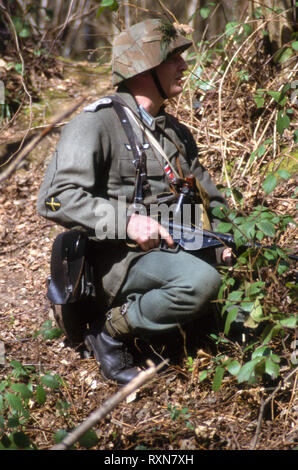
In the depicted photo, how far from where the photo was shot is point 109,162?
3.63 metres

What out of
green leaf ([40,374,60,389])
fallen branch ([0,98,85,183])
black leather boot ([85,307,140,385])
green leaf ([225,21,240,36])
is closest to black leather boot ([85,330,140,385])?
black leather boot ([85,307,140,385])

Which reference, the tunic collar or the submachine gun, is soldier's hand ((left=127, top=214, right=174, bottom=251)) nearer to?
the submachine gun

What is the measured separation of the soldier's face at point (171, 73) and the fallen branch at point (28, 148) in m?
2.65

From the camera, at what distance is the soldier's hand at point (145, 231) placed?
11.4ft

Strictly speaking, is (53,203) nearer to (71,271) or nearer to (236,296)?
(71,271)

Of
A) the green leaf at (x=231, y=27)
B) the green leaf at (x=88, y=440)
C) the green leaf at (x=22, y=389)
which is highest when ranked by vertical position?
the green leaf at (x=231, y=27)

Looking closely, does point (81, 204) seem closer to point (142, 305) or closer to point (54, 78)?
point (142, 305)

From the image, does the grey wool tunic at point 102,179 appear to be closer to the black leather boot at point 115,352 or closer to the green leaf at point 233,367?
the black leather boot at point 115,352

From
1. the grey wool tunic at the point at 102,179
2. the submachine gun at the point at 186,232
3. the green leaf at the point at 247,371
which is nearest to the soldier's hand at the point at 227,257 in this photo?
the submachine gun at the point at 186,232

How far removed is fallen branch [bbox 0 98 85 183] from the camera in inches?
230

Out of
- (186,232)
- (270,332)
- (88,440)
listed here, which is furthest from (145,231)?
(88,440)

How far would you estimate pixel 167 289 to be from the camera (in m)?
3.48

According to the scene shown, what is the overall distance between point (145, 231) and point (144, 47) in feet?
4.16
